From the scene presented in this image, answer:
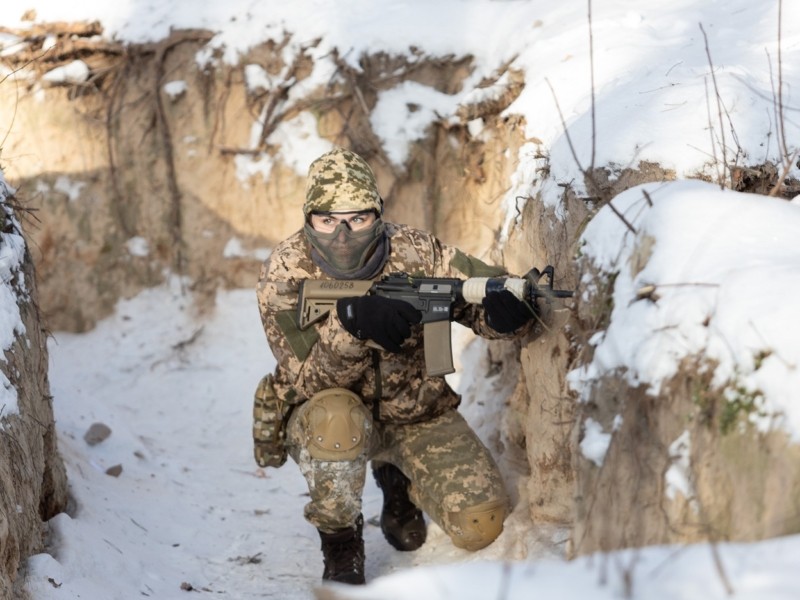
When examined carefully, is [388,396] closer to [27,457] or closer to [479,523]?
[479,523]

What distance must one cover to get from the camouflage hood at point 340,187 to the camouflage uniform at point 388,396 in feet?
0.15

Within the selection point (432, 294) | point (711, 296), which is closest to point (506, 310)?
point (432, 294)

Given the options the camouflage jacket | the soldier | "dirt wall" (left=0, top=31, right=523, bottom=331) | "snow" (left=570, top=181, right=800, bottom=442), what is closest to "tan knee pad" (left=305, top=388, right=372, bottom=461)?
the soldier

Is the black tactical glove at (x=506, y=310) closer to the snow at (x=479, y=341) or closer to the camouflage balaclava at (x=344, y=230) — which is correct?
the snow at (x=479, y=341)

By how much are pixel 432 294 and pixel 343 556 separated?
4.39 feet

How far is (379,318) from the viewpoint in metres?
3.99

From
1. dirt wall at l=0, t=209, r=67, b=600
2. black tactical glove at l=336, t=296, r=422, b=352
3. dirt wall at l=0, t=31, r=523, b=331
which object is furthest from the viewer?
dirt wall at l=0, t=31, r=523, b=331

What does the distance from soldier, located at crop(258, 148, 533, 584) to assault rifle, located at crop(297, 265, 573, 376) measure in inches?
4.2

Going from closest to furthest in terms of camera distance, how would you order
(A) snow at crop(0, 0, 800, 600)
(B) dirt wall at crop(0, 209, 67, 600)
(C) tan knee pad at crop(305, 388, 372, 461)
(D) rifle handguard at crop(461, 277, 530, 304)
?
1. (A) snow at crop(0, 0, 800, 600)
2. (B) dirt wall at crop(0, 209, 67, 600)
3. (D) rifle handguard at crop(461, 277, 530, 304)
4. (C) tan knee pad at crop(305, 388, 372, 461)

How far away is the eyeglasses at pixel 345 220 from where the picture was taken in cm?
443

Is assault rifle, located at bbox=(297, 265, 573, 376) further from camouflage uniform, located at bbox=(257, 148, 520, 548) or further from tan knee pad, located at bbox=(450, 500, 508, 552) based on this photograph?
tan knee pad, located at bbox=(450, 500, 508, 552)

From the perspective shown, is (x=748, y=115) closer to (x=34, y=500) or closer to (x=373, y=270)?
(x=373, y=270)

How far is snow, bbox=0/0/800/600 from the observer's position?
8.34 ft

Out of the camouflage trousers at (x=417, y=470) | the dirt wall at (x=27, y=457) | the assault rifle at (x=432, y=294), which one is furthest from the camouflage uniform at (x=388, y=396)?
the dirt wall at (x=27, y=457)
